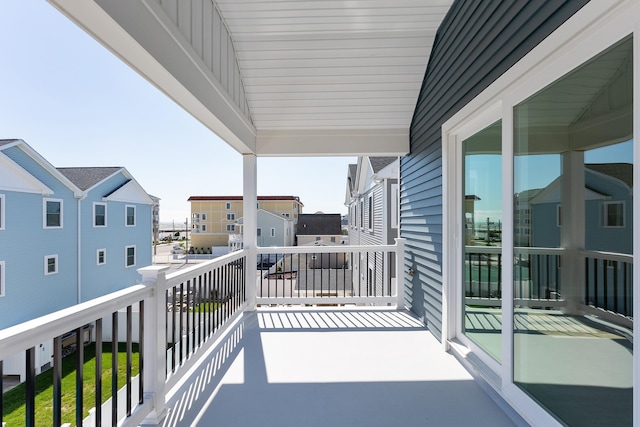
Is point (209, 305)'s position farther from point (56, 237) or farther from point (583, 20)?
point (583, 20)

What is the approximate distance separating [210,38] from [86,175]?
1.37m

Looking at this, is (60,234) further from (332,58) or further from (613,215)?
(332,58)

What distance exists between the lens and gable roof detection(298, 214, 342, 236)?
1797 cm

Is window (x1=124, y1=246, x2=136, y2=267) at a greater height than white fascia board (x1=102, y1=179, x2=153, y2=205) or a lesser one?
lesser

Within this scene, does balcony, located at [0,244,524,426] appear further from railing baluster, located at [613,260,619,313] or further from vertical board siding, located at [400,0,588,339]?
railing baluster, located at [613,260,619,313]

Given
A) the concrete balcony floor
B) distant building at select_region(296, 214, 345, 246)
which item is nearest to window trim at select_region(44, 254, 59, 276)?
the concrete balcony floor

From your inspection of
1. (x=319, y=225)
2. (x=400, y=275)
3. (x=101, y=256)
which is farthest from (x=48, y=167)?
(x=319, y=225)

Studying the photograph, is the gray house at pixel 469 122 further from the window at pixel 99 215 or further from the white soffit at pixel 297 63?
the window at pixel 99 215

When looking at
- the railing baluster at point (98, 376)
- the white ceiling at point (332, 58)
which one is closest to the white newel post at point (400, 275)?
the white ceiling at point (332, 58)

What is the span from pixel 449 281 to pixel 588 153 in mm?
1644

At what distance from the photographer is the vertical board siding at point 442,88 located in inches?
70.3

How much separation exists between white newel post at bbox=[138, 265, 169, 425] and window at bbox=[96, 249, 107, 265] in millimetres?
400

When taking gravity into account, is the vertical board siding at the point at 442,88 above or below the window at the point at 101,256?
above

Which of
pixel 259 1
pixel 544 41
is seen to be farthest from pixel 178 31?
pixel 544 41
